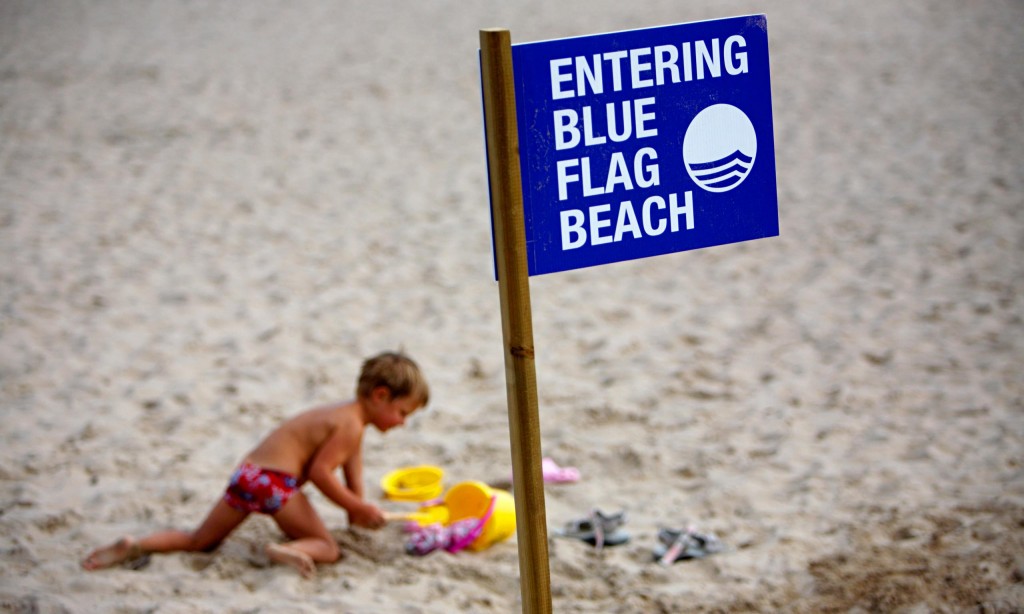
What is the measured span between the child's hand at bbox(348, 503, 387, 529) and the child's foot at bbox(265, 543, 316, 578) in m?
0.27

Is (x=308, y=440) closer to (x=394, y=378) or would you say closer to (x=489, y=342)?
(x=394, y=378)

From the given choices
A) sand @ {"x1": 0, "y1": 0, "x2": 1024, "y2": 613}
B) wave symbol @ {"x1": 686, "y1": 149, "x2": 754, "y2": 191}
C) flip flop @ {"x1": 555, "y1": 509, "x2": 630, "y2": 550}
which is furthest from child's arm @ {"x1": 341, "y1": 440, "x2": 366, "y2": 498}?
wave symbol @ {"x1": 686, "y1": 149, "x2": 754, "y2": 191}

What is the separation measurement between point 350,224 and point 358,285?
3.36ft

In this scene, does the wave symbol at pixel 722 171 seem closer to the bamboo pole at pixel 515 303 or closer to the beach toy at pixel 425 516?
the bamboo pole at pixel 515 303

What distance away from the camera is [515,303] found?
204 centimetres

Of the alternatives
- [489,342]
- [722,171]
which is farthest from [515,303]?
[489,342]

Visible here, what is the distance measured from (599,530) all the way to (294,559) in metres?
0.99

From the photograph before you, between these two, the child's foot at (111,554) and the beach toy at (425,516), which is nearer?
the child's foot at (111,554)

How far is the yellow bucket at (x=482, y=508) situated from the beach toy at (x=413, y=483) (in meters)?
0.07

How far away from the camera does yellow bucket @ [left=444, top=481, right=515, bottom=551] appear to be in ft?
11.4

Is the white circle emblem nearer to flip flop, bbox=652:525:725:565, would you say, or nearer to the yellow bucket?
flip flop, bbox=652:525:725:565

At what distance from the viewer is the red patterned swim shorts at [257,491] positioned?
10.9ft

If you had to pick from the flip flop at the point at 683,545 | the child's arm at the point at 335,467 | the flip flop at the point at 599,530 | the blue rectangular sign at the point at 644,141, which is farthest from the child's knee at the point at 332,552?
the blue rectangular sign at the point at 644,141

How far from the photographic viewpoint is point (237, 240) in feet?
21.2
